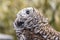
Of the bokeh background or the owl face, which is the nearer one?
the owl face

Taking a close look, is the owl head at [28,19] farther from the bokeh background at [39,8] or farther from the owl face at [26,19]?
the bokeh background at [39,8]

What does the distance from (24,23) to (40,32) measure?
5 cm

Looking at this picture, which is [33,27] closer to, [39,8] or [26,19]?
[26,19]

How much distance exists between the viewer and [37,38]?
0.54m

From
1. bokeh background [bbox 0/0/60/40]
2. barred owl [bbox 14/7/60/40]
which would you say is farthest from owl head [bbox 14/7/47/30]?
bokeh background [bbox 0/0/60/40]

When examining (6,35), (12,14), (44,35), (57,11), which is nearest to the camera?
(44,35)

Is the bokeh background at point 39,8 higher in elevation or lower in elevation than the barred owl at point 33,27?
lower

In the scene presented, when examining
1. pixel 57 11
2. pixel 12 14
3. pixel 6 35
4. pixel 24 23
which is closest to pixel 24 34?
pixel 24 23

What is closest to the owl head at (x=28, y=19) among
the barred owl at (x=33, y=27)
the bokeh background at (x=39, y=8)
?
the barred owl at (x=33, y=27)

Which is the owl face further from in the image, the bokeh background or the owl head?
the bokeh background

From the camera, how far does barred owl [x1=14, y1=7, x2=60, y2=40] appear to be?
539 millimetres

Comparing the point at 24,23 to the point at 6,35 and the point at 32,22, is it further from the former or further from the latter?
the point at 6,35

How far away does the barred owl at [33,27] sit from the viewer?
54 cm

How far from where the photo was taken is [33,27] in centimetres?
54
